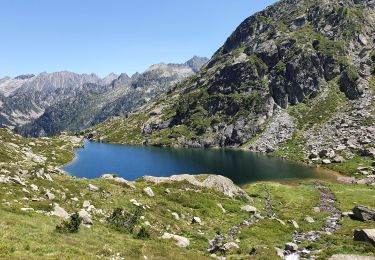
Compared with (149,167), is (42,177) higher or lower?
higher

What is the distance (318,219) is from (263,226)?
15.6 meters

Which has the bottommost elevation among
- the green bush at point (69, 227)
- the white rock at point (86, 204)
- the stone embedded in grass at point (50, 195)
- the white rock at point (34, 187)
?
the white rock at point (86, 204)

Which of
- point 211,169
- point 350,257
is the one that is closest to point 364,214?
point 350,257

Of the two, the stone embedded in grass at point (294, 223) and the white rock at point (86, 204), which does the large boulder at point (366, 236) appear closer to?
the stone embedded in grass at point (294, 223)

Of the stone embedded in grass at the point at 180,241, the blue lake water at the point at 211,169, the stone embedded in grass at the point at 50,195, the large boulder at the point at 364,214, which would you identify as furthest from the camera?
the blue lake water at the point at 211,169

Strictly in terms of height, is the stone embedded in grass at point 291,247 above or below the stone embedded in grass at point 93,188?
below

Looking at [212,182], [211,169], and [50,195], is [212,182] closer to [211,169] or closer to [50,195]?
[50,195]

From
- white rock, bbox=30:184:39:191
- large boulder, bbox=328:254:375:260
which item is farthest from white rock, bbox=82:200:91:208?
large boulder, bbox=328:254:375:260

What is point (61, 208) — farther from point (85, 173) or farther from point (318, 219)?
point (85, 173)

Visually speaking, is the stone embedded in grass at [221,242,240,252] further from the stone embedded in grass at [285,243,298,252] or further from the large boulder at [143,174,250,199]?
the large boulder at [143,174,250,199]

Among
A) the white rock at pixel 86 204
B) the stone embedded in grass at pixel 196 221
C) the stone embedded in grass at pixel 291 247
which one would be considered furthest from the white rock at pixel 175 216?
the stone embedded in grass at pixel 291 247

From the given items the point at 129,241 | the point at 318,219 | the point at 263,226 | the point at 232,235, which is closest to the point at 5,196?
the point at 129,241

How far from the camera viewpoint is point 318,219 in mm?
69500

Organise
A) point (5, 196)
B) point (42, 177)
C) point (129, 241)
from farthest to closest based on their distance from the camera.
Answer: point (42, 177), point (5, 196), point (129, 241)
